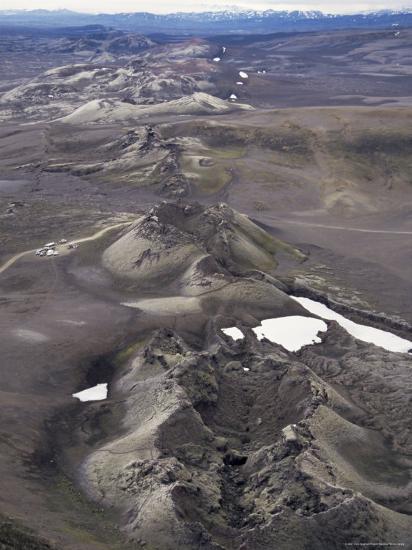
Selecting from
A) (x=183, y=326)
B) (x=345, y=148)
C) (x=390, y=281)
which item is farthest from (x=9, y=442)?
(x=345, y=148)

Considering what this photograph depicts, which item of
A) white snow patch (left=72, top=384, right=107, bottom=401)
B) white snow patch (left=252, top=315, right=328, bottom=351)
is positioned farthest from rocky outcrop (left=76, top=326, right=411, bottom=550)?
white snow patch (left=252, top=315, right=328, bottom=351)

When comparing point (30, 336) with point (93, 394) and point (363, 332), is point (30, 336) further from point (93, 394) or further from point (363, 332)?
point (363, 332)

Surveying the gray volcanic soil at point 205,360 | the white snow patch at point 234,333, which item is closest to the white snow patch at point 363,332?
the gray volcanic soil at point 205,360

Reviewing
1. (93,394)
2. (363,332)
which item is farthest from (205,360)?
(363,332)

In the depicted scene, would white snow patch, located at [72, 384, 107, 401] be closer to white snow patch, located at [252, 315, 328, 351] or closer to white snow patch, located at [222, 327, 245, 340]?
white snow patch, located at [222, 327, 245, 340]

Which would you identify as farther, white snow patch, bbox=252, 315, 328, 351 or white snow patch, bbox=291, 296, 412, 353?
white snow patch, bbox=291, 296, 412, 353

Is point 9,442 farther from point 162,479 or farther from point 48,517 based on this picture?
point 162,479
